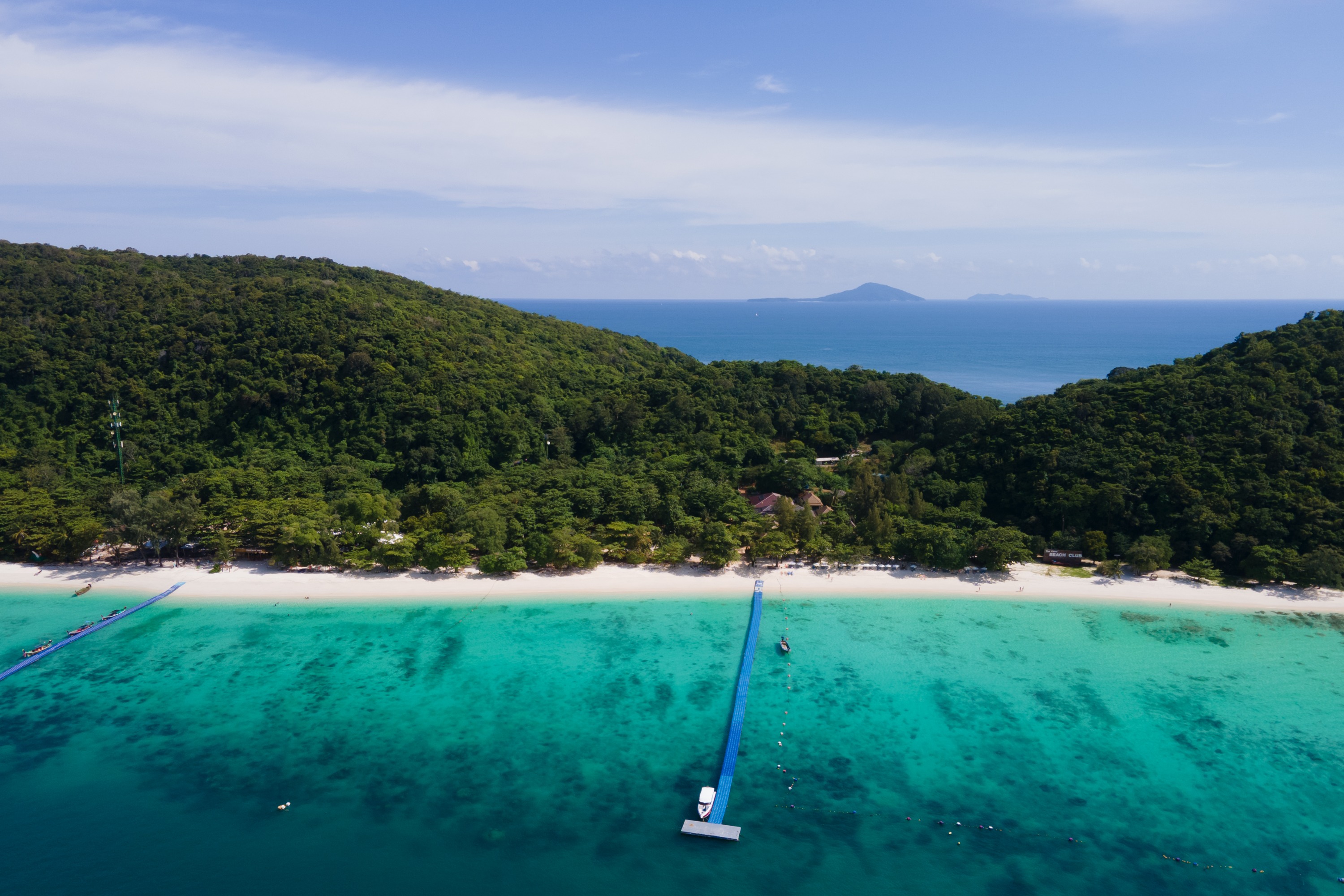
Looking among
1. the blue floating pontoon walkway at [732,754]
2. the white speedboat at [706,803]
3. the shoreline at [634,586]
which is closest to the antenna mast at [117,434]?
the shoreline at [634,586]

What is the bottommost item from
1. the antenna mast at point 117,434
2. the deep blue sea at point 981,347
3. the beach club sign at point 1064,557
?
the beach club sign at point 1064,557

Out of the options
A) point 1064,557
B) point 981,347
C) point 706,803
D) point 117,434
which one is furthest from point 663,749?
point 981,347

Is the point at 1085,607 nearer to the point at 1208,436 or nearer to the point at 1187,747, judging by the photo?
the point at 1187,747

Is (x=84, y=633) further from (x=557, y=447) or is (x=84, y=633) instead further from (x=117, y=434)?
(x=557, y=447)

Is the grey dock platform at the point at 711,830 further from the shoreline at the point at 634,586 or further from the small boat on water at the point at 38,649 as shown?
the small boat on water at the point at 38,649

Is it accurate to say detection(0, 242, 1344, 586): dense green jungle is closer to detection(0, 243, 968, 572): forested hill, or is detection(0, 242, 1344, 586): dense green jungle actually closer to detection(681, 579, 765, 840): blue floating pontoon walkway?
detection(0, 243, 968, 572): forested hill

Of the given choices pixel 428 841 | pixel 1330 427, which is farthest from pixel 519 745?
pixel 1330 427

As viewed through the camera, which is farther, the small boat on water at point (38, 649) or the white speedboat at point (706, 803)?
the small boat on water at point (38, 649)
